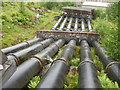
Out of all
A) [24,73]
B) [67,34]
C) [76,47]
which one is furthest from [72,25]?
[24,73]

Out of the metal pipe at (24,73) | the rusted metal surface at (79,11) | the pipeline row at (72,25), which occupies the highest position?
the rusted metal surface at (79,11)

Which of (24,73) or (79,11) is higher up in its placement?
(79,11)

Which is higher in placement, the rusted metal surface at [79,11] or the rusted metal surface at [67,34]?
the rusted metal surface at [79,11]

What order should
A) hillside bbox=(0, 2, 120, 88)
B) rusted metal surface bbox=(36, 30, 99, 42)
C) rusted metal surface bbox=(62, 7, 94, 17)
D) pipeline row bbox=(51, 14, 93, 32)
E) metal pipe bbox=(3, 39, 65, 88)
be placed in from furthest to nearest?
rusted metal surface bbox=(62, 7, 94, 17)
pipeline row bbox=(51, 14, 93, 32)
rusted metal surface bbox=(36, 30, 99, 42)
hillside bbox=(0, 2, 120, 88)
metal pipe bbox=(3, 39, 65, 88)

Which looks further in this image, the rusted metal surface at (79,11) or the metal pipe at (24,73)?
the rusted metal surface at (79,11)

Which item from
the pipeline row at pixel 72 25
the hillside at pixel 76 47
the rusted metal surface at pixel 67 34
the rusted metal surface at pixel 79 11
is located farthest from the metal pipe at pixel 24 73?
the rusted metal surface at pixel 79 11

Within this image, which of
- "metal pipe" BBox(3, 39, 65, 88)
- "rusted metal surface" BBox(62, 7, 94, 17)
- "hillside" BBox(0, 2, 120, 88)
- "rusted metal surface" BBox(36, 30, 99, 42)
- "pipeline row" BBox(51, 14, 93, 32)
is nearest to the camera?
"metal pipe" BBox(3, 39, 65, 88)

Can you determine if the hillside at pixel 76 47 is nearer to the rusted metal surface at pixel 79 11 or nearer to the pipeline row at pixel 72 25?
the pipeline row at pixel 72 25

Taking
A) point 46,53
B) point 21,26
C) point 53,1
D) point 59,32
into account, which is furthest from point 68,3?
point 46,53

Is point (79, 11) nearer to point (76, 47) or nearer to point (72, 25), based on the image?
point (72, 25)

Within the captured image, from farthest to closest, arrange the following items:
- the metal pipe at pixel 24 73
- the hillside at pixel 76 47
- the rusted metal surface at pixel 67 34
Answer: the rusted metal surface at pixel 67 34, the hillside at pixel 76 47, the metal pipe at pixel 24 73

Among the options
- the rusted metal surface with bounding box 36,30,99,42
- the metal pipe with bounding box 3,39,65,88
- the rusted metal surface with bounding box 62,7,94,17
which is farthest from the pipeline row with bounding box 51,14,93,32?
the metal pipe with bounding box 3,39,65,88

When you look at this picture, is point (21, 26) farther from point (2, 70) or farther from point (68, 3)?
point (68, 3)

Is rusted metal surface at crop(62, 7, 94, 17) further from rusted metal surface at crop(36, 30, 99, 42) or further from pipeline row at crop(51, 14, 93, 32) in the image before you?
rusted metal surface at crop(36, 30, 99, 42)
